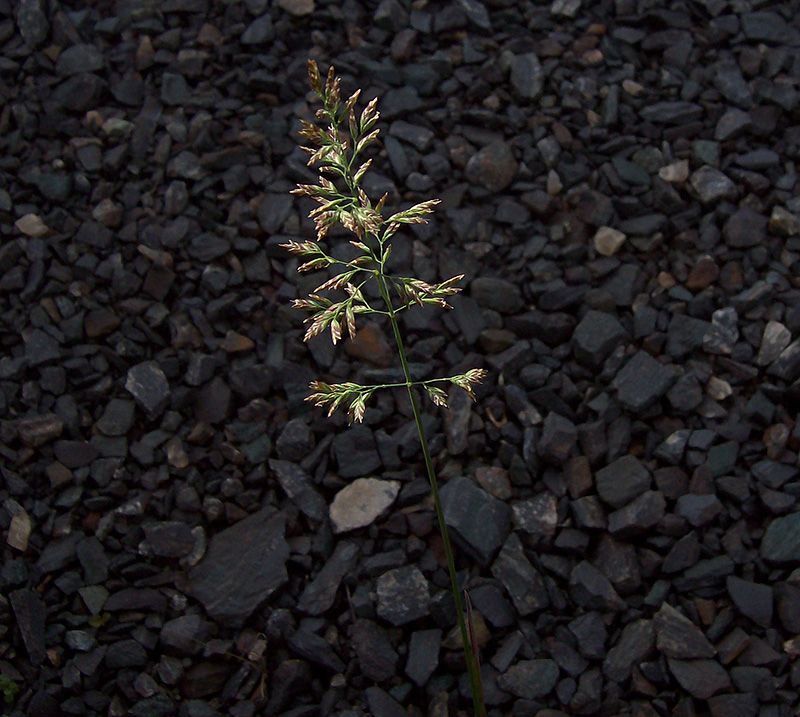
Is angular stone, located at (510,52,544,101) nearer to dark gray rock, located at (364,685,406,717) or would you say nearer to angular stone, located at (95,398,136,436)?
angular stone, located at (95,398,136,436)

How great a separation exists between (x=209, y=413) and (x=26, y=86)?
2.09 metres

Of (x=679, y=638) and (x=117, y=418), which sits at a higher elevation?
(x=117, y=418)

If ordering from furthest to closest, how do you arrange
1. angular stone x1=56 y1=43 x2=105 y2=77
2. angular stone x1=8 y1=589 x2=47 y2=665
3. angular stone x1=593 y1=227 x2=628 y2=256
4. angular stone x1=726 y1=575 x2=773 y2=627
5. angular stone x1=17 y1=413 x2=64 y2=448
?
1. angular stone x1=56 y1=43 x2=105 y2=77
2. angular stone x1=593 y1=227 x2=628 y2=256
3. angular stone x1=17 y1=413 x2=64 y2=448
4. angular stone x1=8 y1=589 x2=47 y2=665
5. angular stone x1=726 y1=575 x2=773 y2=627

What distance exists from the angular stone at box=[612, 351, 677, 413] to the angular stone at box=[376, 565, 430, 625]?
1.07m

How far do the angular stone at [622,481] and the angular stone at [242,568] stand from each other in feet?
4.00

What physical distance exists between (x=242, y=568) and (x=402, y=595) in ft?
1.99

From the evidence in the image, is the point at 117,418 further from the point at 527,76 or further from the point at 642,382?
the point at 527,76

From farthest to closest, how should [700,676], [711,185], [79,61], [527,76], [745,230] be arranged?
1. [79,61]
2. [527,76]
3. [711,185]
4. [745,230]
5. [700,676]

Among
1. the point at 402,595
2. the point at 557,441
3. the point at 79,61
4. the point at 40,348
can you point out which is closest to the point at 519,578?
the point at 402,595

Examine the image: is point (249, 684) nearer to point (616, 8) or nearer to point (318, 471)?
point (318, 471)

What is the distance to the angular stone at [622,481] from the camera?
308 cm

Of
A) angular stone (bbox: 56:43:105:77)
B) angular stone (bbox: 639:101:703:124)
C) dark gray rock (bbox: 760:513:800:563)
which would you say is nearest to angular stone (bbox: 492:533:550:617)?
dark gray rock (bbox: 760:513:800:563)

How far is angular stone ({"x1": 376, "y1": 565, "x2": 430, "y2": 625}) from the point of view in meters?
2.91

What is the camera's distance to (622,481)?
3113mm
